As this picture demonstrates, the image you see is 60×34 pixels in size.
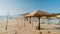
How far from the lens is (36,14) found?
918cm

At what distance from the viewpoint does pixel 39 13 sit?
30.7 ft

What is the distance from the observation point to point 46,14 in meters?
9.46

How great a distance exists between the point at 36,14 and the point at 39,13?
0.93ft

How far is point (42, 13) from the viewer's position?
9430 mm

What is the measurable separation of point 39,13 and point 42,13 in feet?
0.74

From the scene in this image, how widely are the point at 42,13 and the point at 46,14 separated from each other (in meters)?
0.29

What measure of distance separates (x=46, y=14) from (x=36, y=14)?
76 cm
